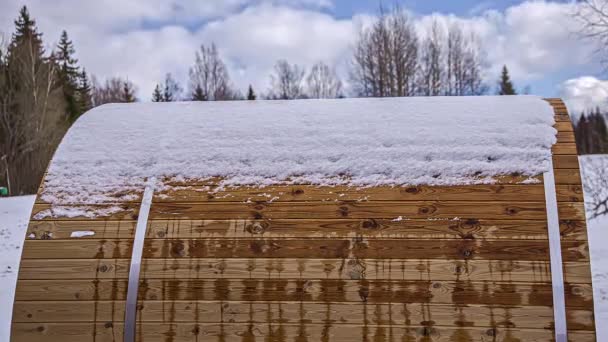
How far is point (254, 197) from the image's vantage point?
313 centimetres

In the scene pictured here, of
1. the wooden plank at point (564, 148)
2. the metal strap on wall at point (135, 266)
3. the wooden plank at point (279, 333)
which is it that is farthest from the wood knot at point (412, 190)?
the metal strap on wall at point (135, 266)

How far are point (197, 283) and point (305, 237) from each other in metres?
0.79

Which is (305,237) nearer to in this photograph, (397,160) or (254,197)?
(254,197)

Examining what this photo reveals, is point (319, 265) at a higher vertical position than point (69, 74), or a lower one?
lower

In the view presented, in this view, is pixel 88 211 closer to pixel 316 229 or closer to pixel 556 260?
pixel 316 229

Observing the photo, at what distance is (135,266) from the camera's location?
9.85ft

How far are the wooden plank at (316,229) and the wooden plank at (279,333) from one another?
22.9 inches

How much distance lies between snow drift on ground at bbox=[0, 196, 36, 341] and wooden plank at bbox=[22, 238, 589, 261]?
3.10 meters

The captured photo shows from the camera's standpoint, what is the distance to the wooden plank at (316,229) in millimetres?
2883

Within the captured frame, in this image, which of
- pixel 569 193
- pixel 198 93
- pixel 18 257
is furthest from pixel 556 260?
pixel 198 93

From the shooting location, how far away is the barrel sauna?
2.80 metres

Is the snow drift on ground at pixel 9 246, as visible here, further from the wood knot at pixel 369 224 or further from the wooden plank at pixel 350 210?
the wood knot at pixel 369 224

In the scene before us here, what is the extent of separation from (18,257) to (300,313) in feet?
29.5

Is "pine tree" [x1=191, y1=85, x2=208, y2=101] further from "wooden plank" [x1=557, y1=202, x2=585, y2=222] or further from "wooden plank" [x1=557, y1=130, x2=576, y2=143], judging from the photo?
"wooden plank" [x1=557, y1=202, x2=585, y2=222]
